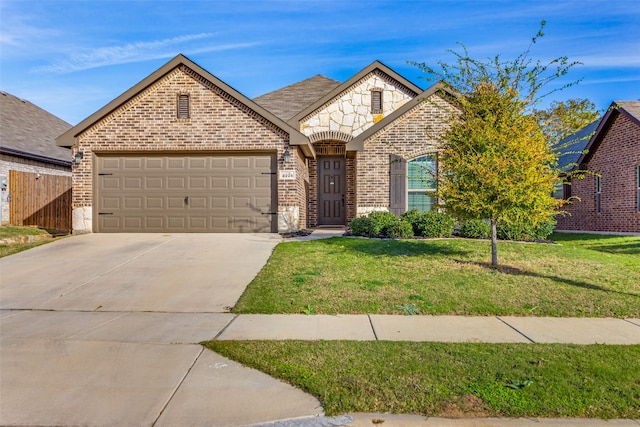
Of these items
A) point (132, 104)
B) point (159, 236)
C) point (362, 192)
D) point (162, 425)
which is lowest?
point (162, 425)

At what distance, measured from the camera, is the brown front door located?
1783 cm

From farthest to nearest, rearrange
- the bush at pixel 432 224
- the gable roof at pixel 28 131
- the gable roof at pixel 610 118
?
the gable roof at pixel 28 131 < the gable roof at pixel 610 118 < the bush at pixel 432 224

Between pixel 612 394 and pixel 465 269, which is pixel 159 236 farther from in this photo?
pixel 612 394

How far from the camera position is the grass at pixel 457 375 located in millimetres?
3375

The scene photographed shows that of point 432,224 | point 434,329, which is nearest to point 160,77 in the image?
point 432,224

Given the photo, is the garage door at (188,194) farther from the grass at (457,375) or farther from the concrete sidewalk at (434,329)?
the grass at (457,375)

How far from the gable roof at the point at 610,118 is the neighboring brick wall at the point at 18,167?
→ 21938 millimetres

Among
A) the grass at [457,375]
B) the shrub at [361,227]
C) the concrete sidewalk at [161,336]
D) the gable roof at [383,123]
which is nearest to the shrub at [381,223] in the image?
the shrub at [361,227]

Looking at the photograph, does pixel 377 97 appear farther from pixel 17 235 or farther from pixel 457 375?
pixel 457 375

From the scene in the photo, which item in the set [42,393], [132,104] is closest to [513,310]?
[42,393]

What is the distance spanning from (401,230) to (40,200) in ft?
48.9

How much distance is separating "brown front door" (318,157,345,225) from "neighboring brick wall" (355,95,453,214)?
9.22ft

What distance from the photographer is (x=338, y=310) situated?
253 inches

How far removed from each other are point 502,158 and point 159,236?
971 centimetres
